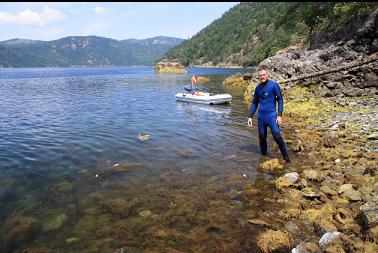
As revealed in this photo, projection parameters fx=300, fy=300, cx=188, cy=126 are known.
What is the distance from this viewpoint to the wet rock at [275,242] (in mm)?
6353

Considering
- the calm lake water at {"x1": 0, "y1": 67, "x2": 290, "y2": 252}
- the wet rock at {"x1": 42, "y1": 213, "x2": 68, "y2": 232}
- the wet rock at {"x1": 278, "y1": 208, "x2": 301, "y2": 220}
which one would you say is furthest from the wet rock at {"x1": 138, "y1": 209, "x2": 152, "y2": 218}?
the wet rock at {"x1": 278, "y1": 208, "x2": 301, "y2": 220}

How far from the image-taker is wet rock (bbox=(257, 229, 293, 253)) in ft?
20.8

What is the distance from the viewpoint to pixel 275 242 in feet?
21.0

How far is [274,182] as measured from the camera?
989 centimetres

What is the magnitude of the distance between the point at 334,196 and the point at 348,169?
233 centimetres

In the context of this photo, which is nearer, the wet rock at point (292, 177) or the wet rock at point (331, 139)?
the wet rock at point (292, 177)

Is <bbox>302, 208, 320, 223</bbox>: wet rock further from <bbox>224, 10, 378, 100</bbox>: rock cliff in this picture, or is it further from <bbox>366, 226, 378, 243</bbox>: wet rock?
<bbox>224, 10, 378, 100</bbox>: rock cliff

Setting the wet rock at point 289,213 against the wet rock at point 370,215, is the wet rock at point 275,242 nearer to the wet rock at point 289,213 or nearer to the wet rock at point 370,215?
the wet rock at point 289,213

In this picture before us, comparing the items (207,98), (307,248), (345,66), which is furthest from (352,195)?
(207,98)

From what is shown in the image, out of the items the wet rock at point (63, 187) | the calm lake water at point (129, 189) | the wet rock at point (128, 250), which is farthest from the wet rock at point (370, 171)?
the wet rock at point (63, 187)

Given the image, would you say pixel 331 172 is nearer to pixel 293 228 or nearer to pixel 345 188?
pixel 345 188

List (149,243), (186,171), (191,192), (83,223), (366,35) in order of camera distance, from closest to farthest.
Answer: (149,243), (83,223), (191,192), (186,171), (366,35)

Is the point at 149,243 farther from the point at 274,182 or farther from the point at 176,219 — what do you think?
the point at 274,182

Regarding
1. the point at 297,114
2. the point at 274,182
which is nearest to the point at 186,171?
the point at 274,182
